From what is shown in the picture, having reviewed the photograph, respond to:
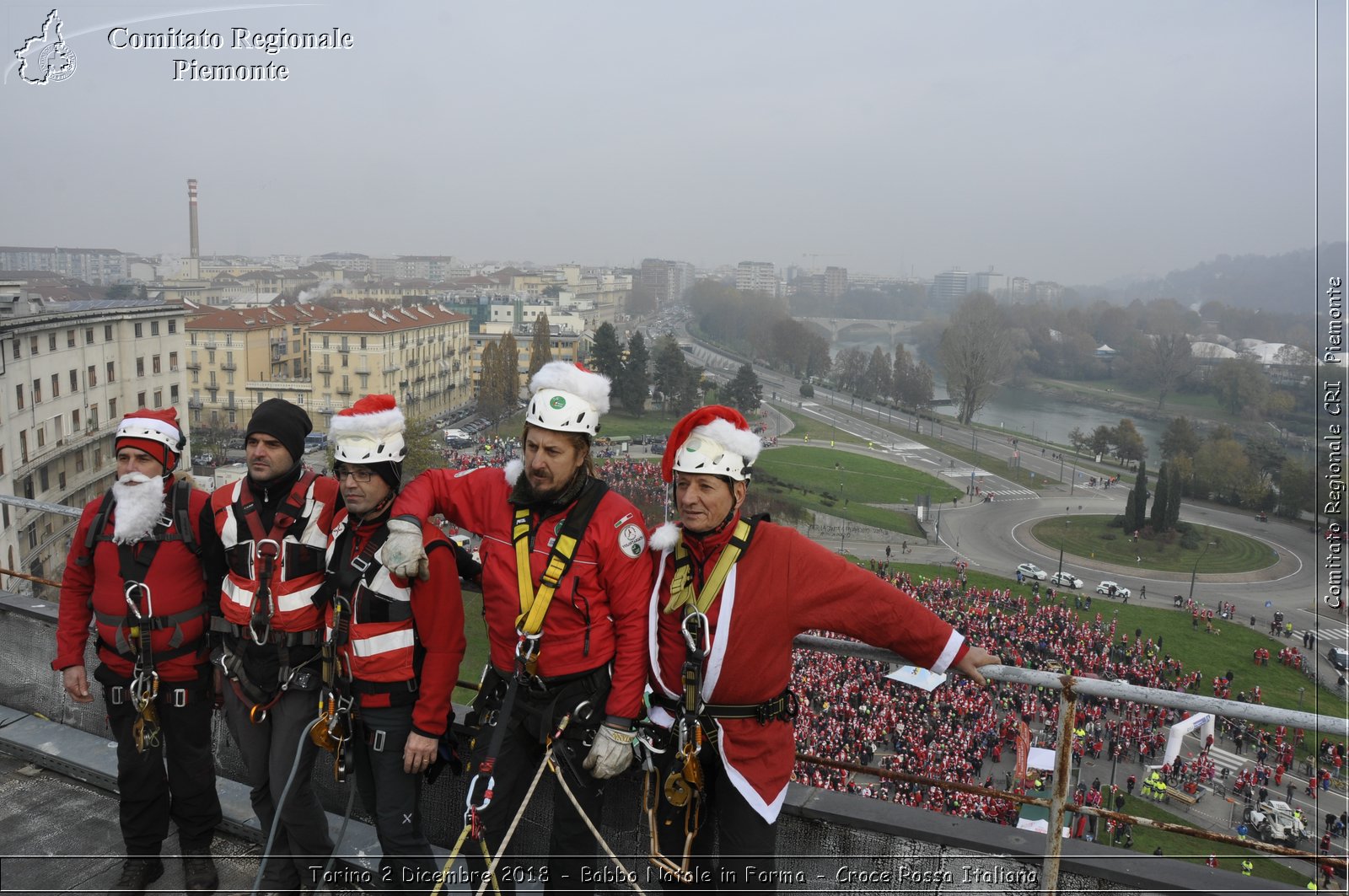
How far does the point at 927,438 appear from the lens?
2473 inches

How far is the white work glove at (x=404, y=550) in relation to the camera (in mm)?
2434

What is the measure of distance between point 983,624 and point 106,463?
2954 cm

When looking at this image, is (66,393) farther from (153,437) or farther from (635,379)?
(153,437)

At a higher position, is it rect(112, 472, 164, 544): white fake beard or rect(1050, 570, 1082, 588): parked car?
rect(112, 472, 164, 544): white fake beard

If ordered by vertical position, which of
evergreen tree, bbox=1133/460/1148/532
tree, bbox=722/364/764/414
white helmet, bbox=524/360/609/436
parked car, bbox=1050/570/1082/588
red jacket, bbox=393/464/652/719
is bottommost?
parked car, bbox=1050/570/1082/588

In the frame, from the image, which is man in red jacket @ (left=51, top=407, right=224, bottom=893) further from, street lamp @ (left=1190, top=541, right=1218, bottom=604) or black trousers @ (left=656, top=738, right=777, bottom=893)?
street lamp @ (left=1190, top=541, right=1218, bottom=604)

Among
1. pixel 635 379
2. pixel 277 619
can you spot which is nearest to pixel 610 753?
pixel 277 619

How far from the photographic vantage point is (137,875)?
9.78 feet

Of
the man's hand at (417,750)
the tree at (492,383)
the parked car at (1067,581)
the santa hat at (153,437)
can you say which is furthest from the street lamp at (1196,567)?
the tree at (492,383)

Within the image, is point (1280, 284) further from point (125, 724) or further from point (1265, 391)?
point (125, 724)

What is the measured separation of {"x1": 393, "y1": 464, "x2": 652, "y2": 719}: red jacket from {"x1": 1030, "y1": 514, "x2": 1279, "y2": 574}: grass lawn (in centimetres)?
3999

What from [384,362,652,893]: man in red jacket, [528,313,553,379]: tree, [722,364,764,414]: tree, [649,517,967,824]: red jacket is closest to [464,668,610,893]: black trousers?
[384,362,652,893]: man in red jacket

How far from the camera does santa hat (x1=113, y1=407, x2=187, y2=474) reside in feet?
9.82

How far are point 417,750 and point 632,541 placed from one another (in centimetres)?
87
